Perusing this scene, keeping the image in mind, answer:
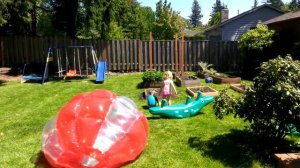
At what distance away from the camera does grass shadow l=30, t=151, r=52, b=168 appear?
5.57 m

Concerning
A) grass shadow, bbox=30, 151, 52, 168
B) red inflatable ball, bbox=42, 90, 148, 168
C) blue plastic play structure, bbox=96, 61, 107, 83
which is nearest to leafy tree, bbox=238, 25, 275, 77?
blue plastic play structure, bbox=96, 61, 107, 83

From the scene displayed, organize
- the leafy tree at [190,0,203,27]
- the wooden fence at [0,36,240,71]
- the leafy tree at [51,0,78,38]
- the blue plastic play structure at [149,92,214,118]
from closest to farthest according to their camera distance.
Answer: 1. the blue plastic play structure at [149,92,214,118]
2. the wooden fence at [0,36,240,71]
3. the leafy tree at [51,0,78,38]
4. the leafy tree at [190,0,203,27]

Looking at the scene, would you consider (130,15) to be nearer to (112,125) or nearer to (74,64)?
(74,64)

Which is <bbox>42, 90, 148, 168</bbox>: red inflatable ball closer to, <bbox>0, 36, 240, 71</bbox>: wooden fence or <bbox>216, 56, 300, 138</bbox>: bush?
<bbox>216, 56, 300, 138</bbox>: bush

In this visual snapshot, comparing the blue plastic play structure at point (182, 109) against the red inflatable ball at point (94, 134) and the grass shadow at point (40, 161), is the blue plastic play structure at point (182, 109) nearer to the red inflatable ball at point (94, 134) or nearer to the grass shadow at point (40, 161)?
the red inflatable ball at point (94, 134)

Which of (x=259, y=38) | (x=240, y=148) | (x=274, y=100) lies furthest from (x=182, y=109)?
(x=259, y=38)

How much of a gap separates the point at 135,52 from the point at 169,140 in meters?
11.8

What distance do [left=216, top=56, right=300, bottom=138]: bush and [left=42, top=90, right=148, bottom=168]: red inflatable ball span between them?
1884mm

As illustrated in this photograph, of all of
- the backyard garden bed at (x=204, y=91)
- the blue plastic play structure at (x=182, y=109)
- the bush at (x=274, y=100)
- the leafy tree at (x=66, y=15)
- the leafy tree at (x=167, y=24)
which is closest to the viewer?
the bush at (x=274, y=100)

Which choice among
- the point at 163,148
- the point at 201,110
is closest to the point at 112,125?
the point at 163,148

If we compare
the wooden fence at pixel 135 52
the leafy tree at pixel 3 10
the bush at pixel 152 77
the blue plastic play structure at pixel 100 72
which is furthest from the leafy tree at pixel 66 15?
the bush at pixel 152 77

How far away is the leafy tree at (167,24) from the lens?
3828 cm

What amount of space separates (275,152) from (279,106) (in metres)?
0.82

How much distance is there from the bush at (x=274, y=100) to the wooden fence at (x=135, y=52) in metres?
12.1
